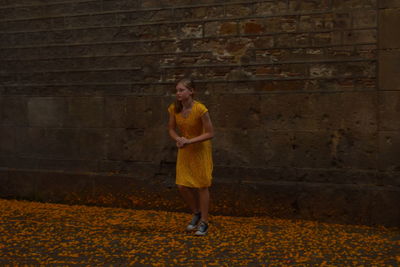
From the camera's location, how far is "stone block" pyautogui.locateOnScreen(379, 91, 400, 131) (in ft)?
20.0

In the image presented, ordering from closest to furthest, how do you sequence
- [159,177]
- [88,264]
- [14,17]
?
1. [88,264]
2. [159,177]
3. [14,17]

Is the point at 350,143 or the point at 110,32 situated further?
the point at 110,32

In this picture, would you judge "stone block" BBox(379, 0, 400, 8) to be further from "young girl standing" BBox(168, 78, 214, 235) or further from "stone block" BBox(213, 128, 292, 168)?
"young girl standing" BBox(168, 78, 214, 235)

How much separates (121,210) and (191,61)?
217 centimetres

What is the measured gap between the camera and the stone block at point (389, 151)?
6.10m

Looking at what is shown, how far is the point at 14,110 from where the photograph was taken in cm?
799

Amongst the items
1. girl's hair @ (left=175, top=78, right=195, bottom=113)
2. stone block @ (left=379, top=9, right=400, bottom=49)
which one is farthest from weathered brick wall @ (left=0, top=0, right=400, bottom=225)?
girl's hair @ (left=175, top=78, right=195, bottom=113)

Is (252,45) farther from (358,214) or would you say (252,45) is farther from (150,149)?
(358,214)

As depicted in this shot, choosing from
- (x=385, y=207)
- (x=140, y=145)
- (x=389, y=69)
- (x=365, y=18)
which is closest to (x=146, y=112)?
(x=140, y=145)

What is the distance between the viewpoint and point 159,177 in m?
7.18

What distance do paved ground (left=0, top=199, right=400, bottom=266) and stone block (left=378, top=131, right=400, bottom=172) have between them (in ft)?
2.35

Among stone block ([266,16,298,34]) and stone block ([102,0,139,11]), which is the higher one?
stone block ([102,0,139,11])

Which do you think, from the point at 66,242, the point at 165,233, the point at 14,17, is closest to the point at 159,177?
the point at 165,233

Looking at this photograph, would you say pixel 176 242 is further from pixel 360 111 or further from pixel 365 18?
pixel 365 18
